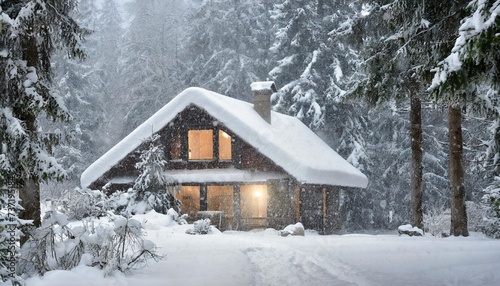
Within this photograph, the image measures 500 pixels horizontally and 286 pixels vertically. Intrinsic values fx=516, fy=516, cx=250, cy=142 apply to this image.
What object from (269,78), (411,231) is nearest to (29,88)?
(411,231)

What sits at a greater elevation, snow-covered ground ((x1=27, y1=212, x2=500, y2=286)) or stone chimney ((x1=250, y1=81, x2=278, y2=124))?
stone chimney ((x1=250, y1=81, x2=278, y2=124))

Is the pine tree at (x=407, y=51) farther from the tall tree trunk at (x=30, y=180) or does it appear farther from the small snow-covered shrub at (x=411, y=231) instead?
the tall tree trunk at (x=30, y=180)

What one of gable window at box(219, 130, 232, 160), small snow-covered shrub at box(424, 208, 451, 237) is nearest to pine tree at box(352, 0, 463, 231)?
small snow-covered shrub at box(424, 208, 451, 237)

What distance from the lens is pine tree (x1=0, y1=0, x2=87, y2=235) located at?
977cm

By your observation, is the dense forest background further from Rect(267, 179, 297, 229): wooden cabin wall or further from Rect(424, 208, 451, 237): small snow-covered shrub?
Rect(267, 179, 297, 229): wooden cabin wall

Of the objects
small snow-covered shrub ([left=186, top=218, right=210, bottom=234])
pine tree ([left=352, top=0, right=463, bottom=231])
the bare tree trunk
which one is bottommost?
small snow-covered shrub ([left=186, top=218, right=210, bottom=234])

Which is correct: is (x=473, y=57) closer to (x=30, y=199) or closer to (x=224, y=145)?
(x=30, y=199)

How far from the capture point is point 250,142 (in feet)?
71.3

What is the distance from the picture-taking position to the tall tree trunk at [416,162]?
17281 millimetres

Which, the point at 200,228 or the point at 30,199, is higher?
the point at 30,199

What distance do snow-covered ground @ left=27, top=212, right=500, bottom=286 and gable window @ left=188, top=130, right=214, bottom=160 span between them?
40.7 feet

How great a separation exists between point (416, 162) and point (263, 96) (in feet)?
34.2

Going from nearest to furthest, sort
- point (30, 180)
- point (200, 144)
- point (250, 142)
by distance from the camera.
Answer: point (30, 180), point (250, 142), point (200, 144)

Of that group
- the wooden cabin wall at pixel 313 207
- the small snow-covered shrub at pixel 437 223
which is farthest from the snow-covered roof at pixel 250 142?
the small snow-covered shrub at pixel 437 223
